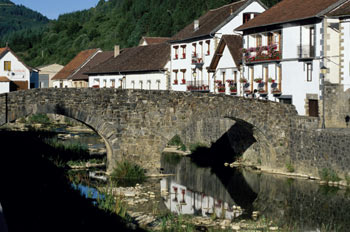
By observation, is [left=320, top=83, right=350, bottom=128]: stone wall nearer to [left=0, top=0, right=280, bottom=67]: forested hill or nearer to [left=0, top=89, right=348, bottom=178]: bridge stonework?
[left=0, top=89, right=348, bottom=178]: bridge stonework

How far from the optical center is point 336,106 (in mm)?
28875

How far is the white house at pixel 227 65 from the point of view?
3806 cm

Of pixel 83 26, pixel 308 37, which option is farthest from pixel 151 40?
pixel 83 26

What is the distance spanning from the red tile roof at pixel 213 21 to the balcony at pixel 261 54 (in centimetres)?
712

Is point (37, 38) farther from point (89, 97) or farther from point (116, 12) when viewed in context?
point (89, 97)

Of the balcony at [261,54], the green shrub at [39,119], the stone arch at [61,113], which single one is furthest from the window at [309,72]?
the green shrub at [39,119]

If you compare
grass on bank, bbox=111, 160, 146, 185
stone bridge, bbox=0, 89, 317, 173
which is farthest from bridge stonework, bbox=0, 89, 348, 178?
grass on bank, bbox=111, 160, 146, 185

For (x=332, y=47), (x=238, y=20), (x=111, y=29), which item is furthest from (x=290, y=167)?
(x=111, y=29)

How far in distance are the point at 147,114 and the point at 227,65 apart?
→ 46.9ft

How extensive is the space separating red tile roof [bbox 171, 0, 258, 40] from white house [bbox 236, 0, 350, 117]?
276 inches

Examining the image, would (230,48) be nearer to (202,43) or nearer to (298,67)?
(202,43)

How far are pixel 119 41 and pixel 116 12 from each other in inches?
1073

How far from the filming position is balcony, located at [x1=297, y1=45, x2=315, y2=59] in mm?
30072

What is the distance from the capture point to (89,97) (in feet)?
84.5
